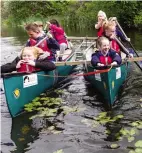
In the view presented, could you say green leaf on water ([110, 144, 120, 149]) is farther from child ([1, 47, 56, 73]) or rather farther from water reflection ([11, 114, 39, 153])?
child ([1, 47, 56, 73])

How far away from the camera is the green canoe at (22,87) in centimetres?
521

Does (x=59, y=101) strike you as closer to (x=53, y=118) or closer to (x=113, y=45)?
(x=53, y=118)

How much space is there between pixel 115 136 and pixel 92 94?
7.09 feet

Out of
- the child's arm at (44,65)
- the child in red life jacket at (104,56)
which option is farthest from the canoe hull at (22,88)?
the child in red life jacket at (104,56)

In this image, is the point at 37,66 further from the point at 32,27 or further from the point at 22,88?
the point at 32,27

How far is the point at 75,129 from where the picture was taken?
4.99 meters

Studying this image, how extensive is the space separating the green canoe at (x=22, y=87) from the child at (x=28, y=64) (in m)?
0.16

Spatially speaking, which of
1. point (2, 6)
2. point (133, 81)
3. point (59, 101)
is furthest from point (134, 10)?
point (2, 6)

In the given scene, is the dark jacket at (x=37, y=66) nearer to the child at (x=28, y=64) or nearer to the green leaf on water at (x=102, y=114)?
the child at (x=28, y=64)

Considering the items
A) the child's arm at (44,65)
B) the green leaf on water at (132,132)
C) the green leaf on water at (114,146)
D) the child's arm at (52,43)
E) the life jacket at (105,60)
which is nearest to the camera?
the green leaf on water at (114,146)

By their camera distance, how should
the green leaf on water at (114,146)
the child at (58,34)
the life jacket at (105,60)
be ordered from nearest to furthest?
the green leaf on water at (114,146) → the life jacket at (105,60) → the child at (58,34)

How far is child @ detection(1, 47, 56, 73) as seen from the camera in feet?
18.2

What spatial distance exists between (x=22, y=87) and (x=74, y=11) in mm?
19797

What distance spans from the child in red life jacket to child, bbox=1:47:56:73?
2.63ft
